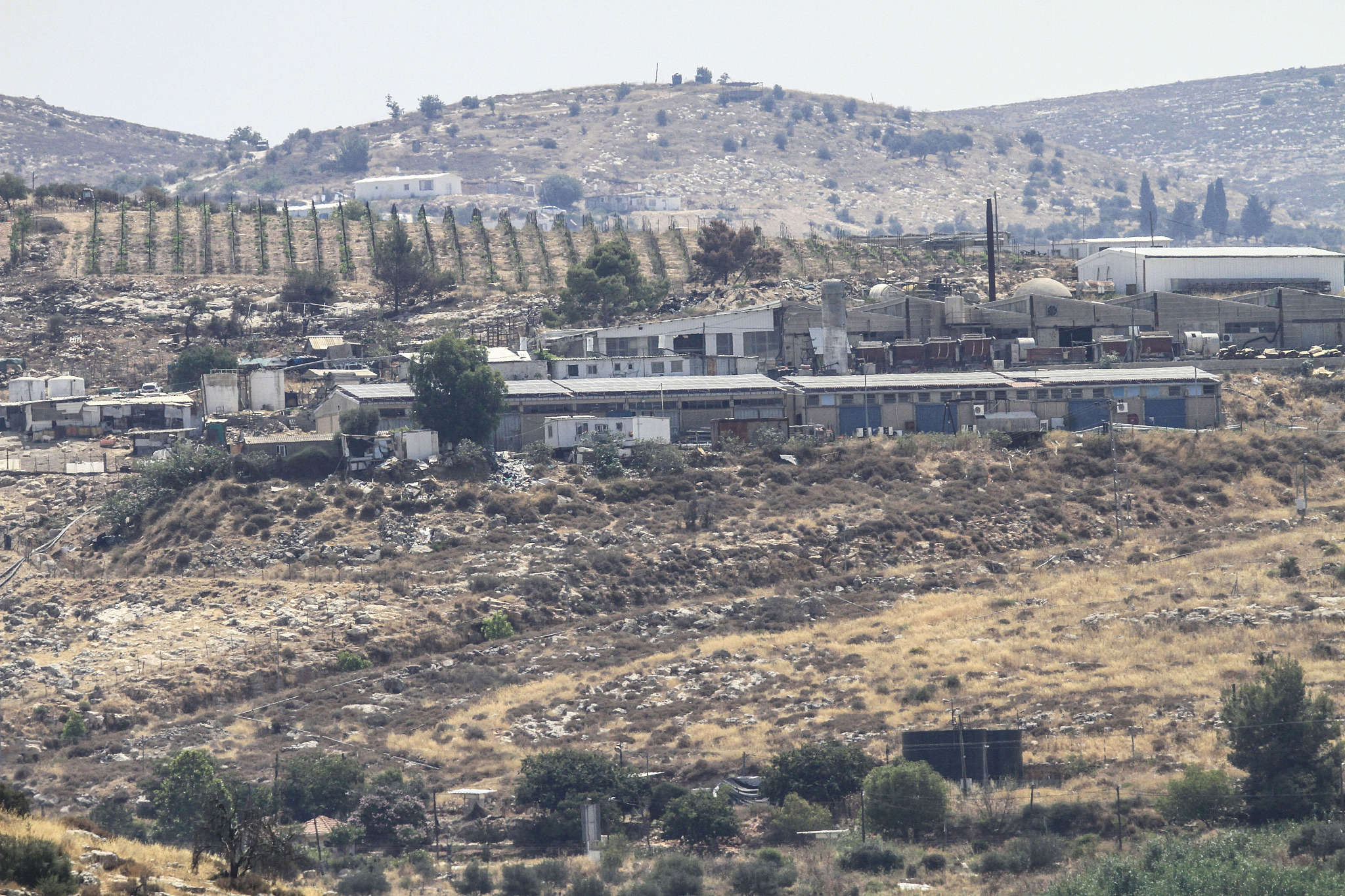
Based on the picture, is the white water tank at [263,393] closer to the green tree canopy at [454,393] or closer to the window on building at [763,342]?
the green tree canopy at [454,393]

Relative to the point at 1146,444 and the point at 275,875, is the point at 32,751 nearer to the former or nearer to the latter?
the point at 275,875

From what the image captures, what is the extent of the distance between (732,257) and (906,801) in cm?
6163

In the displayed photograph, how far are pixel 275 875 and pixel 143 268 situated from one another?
3006 inches

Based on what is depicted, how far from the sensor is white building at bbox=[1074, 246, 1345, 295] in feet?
306

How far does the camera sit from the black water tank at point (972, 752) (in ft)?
138

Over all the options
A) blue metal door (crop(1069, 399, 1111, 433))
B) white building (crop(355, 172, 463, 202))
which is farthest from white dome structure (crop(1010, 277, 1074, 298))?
white building (crop(355, 172, 463, 202))

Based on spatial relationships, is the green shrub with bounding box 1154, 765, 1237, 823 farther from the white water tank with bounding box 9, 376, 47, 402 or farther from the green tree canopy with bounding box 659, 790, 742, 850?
the white water tank with bounding box 9, 376, 47, 402

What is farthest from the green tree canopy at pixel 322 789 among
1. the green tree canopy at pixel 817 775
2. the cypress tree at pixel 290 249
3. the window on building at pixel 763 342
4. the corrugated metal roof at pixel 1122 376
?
the cypress tree at pixel 290 249

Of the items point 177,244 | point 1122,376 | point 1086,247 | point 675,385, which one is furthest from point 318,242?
point 1122,376

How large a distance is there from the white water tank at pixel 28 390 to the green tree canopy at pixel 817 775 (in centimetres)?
4662

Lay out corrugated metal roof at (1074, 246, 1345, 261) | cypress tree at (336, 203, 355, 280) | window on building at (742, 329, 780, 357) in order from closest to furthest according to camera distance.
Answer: window on building at (742, 329, 780, 357) → corrugated metal roof at (1074, 246, 1345, 261) → cypress tree at (336, 203, 355, 280)

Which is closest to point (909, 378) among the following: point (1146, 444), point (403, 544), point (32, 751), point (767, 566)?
point (1146, 444)

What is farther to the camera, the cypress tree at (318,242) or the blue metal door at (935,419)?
the cypress tree at (318,242)

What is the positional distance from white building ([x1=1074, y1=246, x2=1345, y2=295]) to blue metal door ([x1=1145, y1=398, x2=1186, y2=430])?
58.3 ft
